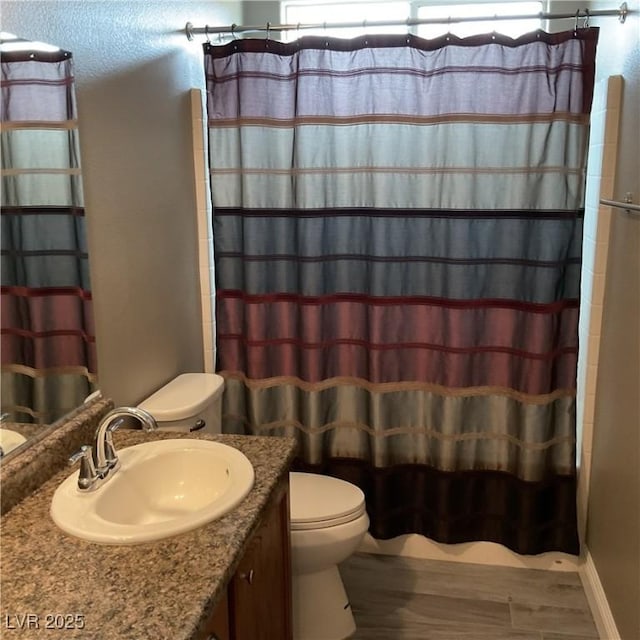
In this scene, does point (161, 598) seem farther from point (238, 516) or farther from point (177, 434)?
point (177, 434)

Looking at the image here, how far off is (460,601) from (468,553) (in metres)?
0.25

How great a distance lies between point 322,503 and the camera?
6.84ft

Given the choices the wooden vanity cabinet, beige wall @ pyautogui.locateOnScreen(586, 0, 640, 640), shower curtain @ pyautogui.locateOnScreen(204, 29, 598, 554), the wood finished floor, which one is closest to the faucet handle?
the wooden vanity cabinet

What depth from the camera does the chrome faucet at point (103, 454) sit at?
1.43 m

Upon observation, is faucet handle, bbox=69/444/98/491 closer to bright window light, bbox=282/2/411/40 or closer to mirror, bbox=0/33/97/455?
mirror, bbox=0/33/97/455

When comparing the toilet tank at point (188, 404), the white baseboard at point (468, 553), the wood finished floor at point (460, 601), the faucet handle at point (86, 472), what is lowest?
the wood finished floor at point (460, 601)

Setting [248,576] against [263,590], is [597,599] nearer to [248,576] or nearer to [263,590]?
[263,590]

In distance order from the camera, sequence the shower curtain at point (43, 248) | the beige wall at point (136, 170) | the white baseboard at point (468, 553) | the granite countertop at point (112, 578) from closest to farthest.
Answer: the granite countertop at point (112, 578) → the shower curtain at point (43, 248) → the beige wall at point (136, 170) → the white baseboard at point (468, 553)

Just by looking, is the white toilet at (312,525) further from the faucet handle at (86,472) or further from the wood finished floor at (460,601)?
the faucet handle at (86,472)

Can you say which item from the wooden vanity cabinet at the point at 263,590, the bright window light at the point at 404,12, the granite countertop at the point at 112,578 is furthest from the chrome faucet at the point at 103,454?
the bright window light at the point at 404,12

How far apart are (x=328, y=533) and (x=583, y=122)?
158cm

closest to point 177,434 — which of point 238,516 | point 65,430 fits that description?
point 65,430

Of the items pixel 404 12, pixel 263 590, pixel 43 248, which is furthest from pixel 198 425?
pixel 404 12

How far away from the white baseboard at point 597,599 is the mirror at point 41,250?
179cm
